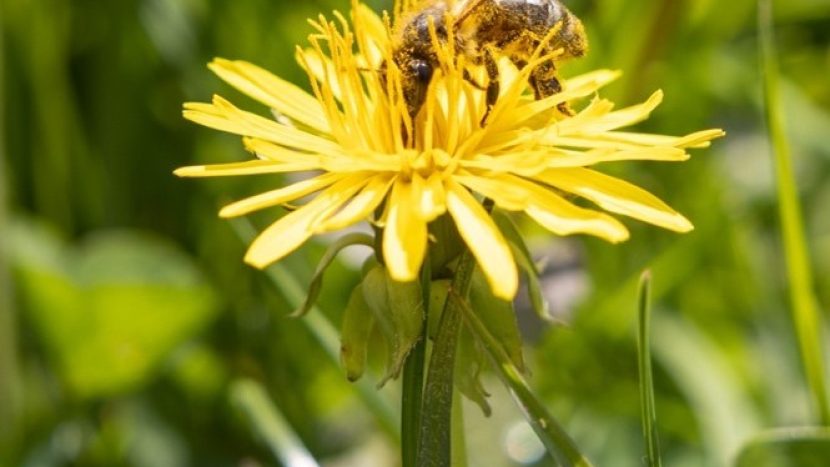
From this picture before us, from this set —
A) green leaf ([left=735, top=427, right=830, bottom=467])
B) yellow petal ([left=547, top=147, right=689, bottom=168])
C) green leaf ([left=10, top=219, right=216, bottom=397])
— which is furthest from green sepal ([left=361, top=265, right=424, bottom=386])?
green leaf ([left=10, top=219, right=216, bottom=397])

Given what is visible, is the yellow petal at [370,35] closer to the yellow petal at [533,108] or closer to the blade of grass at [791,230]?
the yellow petal at [533,108]

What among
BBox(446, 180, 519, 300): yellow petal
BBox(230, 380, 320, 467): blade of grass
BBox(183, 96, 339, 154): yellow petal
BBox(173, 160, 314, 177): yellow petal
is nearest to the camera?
BBox(446, 180, 519, 300): yellow petal

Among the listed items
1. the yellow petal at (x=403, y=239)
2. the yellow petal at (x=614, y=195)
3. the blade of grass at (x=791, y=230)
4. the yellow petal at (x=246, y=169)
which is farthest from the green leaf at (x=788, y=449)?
the yellow petal at (x=246, y=169)

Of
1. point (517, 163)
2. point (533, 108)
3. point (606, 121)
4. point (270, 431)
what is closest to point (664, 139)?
point (606, 121)

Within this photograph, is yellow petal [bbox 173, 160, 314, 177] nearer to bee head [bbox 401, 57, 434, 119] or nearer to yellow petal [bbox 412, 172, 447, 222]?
yellow petal [bbox 412, 172, 447, 222]

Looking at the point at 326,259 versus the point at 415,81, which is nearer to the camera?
the point at 326,259

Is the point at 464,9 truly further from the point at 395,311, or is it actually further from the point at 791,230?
the point at 791,230
